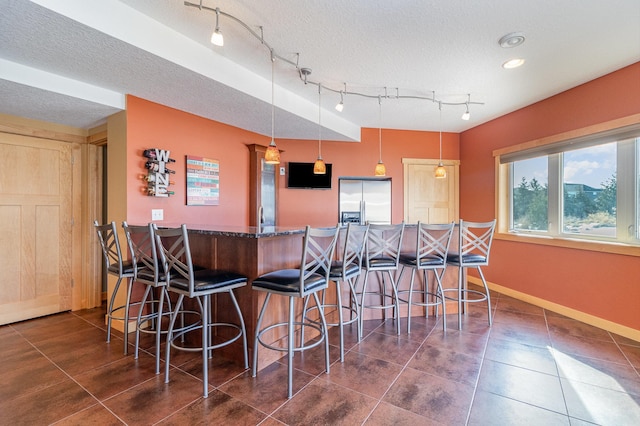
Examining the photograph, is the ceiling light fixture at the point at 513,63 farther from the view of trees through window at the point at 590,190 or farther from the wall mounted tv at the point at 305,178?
the wall mounted tv at the point at 305,178

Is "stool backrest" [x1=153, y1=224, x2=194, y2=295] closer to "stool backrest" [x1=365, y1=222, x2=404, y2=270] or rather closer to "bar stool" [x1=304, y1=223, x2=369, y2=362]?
"bar stool" [x1=304, y1=223, x2=369, y2=362]

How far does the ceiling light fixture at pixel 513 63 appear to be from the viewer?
2.67 metres

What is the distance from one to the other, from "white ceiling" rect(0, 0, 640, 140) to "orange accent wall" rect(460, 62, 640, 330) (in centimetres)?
21

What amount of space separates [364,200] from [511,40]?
2944mm

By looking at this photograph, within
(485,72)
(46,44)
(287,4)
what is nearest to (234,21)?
(287,4)

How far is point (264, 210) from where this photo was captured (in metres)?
4.43

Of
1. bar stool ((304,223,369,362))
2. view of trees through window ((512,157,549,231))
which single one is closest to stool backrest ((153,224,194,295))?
bar stool ((304,223,369,362))

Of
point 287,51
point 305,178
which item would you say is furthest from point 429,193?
point 287,51

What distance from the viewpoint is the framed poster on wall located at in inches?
135

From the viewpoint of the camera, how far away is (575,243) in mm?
3240

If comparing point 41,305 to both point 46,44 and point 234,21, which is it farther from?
point 234,21

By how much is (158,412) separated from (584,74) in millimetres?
4532

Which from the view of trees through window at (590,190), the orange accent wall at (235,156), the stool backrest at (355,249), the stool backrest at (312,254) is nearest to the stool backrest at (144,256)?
the orange accent wall at (235,156)

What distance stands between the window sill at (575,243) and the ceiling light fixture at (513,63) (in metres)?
1.98
